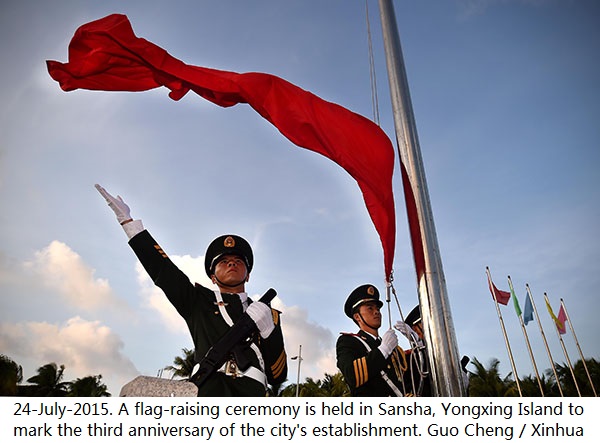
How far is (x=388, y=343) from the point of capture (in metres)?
4.25

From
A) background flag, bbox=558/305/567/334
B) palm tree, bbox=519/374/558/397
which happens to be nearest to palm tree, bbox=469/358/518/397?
palm tree, bbox=519/374/558/397

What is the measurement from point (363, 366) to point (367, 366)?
0.13 feet

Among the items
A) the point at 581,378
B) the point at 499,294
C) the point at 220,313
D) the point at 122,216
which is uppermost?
the point at 581,378

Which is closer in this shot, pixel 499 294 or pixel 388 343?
pixel 388 343

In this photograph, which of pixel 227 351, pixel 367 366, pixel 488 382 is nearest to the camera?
pixel 227 351

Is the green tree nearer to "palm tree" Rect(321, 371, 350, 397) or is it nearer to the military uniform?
"palm tree" Rect(321, 371, 350, 397)

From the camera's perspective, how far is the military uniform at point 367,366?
4.21 metres

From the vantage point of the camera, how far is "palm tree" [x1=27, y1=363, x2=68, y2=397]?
29000mm

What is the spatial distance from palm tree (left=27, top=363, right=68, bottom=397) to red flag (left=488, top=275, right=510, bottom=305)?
2958 cm

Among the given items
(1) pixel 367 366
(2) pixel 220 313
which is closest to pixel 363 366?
(1) pixel 367 366

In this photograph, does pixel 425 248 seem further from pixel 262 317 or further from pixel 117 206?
pixel 117 206

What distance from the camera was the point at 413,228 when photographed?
3816 mm
